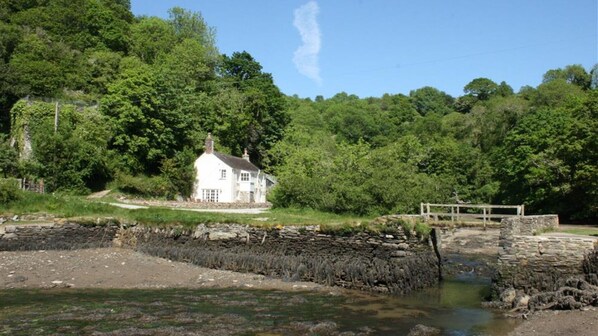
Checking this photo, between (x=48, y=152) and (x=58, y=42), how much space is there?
106 feet

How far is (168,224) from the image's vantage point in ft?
80.4

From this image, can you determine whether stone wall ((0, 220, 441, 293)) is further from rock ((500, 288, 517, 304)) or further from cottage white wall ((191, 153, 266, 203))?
cottage white wall ((191, 153, 266, 203))

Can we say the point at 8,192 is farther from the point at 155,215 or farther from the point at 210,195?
the point at 210,195

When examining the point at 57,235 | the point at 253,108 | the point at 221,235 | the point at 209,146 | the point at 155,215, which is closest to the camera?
the point at 221,235

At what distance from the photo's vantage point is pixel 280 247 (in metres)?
22.5

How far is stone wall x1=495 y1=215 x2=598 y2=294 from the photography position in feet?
54.6

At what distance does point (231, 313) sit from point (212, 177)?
39102mm

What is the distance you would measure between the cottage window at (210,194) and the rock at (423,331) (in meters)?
41.2

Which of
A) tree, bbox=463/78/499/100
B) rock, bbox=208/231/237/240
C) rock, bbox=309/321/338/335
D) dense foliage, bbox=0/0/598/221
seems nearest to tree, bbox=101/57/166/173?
dense foliage, bbox=0/0/598/221

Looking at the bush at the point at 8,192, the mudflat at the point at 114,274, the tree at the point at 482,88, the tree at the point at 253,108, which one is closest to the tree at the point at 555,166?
the mudflat at the point at 114,274

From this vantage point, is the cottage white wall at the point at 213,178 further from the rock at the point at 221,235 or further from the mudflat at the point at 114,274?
the mudflat at the point at 114,274

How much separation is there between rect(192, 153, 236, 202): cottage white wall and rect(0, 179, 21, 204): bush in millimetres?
24862

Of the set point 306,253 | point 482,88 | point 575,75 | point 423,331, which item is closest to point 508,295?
point 423,331

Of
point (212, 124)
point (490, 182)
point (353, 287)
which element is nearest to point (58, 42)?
point (212, 124)
